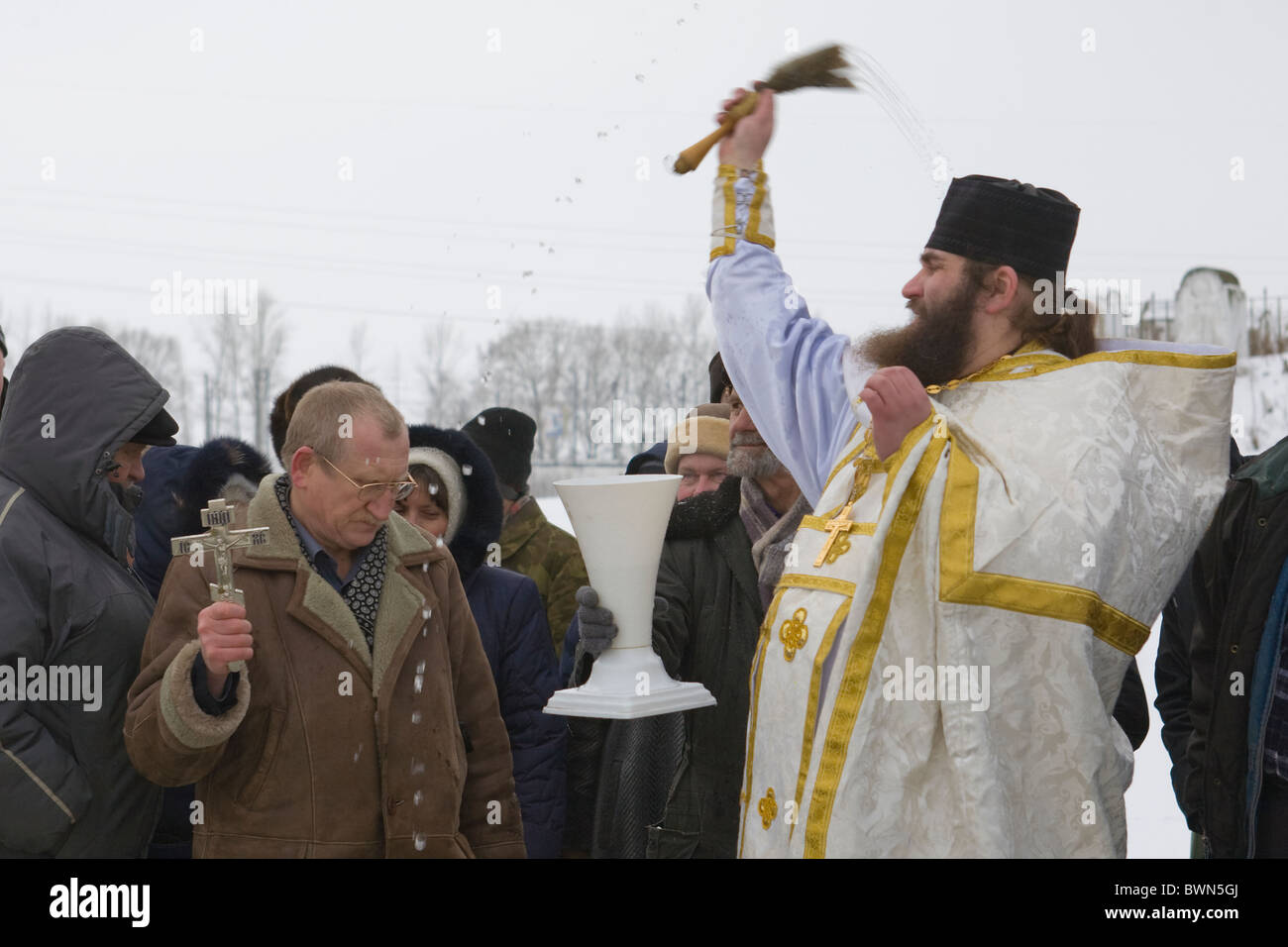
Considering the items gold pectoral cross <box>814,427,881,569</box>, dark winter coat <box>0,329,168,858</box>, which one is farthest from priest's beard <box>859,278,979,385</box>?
dark winter coat <box>0,329,168,858</box>

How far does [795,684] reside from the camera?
123 inches

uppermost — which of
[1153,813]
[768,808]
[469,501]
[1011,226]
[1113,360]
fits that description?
[1011,226]

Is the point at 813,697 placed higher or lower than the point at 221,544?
lower

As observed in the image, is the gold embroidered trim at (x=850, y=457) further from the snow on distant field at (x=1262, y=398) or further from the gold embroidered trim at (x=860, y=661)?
the snow on distant field at (x=1262, y=398)

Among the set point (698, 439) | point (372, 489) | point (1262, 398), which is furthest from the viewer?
point (1262, 398)

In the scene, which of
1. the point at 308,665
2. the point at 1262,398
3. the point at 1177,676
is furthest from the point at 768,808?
the point at 1262,398

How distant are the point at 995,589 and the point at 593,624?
3.48 feet

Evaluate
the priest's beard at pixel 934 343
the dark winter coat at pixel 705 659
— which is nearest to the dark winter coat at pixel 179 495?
the dark winter coat at pixel 705 659

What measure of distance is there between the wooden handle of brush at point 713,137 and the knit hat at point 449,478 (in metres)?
1.49

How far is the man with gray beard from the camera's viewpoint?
13.5 feet

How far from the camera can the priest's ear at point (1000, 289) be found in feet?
11.2

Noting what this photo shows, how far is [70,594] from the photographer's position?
3.27m

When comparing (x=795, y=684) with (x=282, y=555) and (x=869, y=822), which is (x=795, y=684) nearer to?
(x=869, y=822)

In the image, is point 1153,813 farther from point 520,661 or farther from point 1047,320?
point 1047,320
